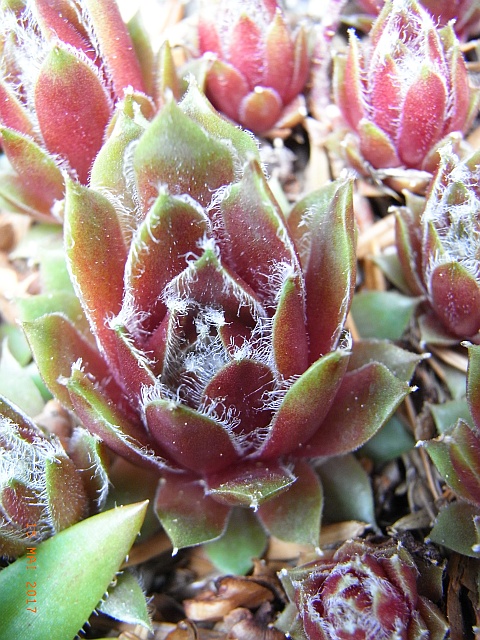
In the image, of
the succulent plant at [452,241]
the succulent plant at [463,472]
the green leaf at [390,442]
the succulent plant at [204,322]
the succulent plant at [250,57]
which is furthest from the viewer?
the succulent plant at [250,57]

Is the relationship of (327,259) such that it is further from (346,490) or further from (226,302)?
(346,490)

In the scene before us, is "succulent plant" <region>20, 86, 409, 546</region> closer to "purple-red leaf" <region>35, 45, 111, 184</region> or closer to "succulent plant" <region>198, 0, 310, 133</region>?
"purple-red leaf" <region>35, 45, 111, 184</region>

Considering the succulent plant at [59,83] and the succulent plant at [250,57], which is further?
the succulent plant at [250,57]

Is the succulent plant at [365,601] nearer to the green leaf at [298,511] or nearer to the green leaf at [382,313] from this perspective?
the green leaf at [298,511]

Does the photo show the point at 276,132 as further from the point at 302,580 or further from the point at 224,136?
the point at 302,580

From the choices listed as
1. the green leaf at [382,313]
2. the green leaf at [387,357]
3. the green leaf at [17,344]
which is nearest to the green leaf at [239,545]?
the green leaf at [387,357]

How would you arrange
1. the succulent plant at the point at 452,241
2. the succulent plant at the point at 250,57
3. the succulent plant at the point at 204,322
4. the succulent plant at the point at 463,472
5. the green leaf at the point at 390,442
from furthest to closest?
the succulent plant at the point at 250,57 → the green leaf at the point at 390,442 → the succulent plant at the point at 452,241 → the succulent plant at the point at 463,472 → the succulent plant at the point at 204,322
